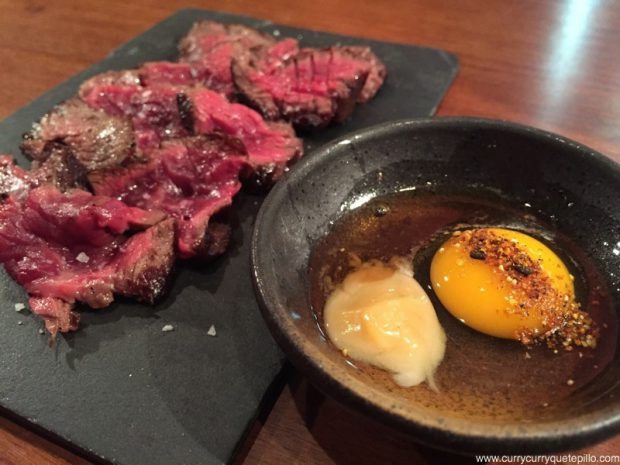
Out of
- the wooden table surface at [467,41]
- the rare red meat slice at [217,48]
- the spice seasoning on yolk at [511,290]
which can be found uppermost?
the rare red meat slice at [217,48]

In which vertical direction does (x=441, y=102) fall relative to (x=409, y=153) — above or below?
below

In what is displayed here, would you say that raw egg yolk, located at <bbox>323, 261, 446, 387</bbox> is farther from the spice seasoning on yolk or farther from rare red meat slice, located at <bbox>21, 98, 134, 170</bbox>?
rare red meat slice, located at <bbox>21, 98, 134, 170</bbox>

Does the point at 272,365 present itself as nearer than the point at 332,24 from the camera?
Yes

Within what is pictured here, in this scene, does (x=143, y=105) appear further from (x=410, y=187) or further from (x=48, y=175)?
→ (x=410, y=187)

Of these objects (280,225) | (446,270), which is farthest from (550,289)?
(280,225)

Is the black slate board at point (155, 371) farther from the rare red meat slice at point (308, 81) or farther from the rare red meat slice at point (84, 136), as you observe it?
the rare red meat slice at point (308, 81)

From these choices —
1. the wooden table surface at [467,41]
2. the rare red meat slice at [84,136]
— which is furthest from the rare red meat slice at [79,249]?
the wooden table surface at [467,41]

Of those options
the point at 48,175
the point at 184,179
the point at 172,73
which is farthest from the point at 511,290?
the point at 172,73

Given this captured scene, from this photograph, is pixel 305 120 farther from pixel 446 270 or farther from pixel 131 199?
pixel 446 270
